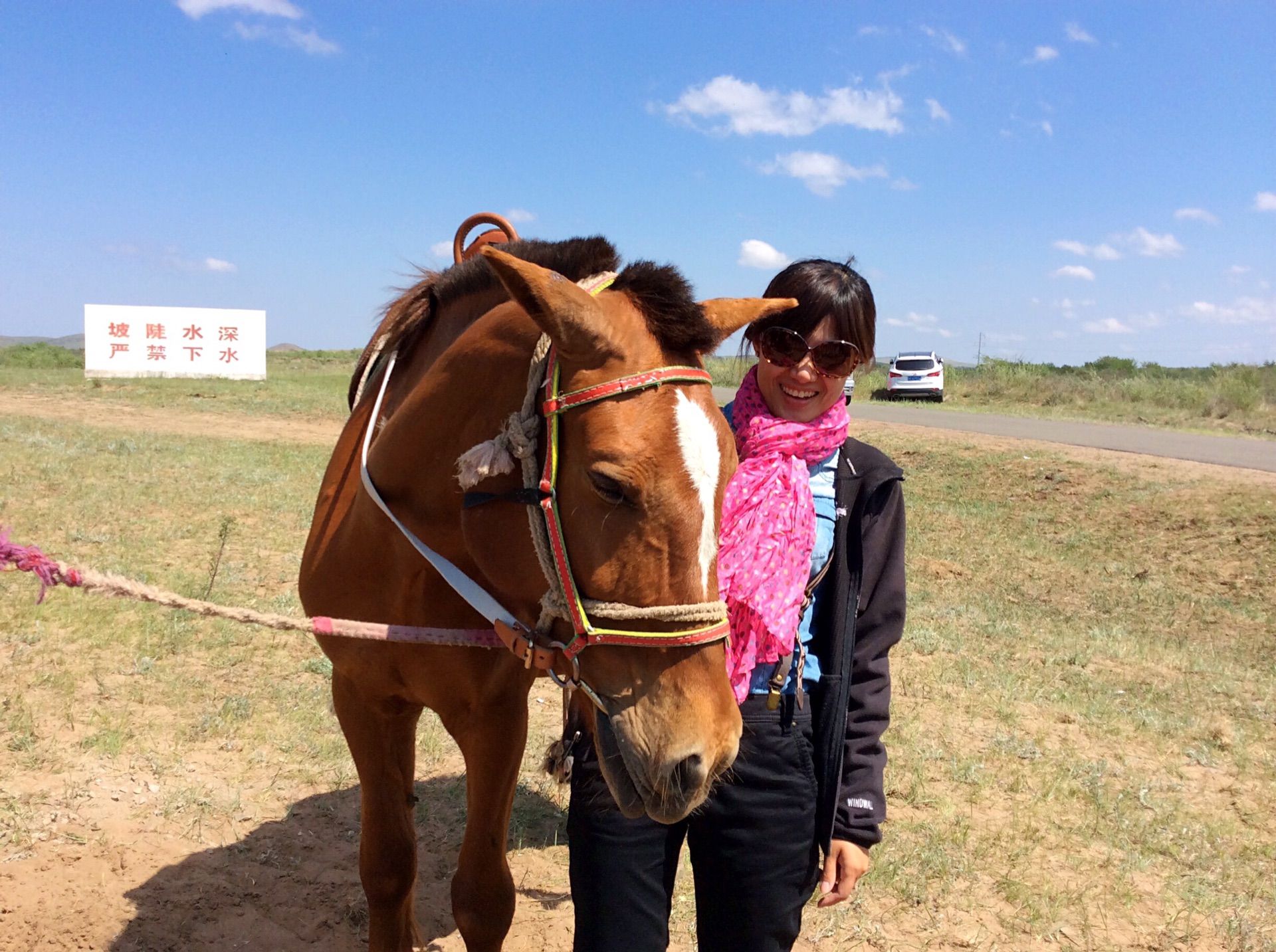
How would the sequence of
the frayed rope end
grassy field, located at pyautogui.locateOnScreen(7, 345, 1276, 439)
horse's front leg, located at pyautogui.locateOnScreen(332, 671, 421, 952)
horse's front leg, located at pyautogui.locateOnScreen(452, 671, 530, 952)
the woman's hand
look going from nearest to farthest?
1. the frayed rope end
2. the woman's hand
3. horse's front leg, located at pyautogui.locateOnScreen(452, 671, 530, 952)
4. horse's front leg, located at pyautogui.locateOnScreen(332, 671, 421, 952)
5. grassy field, located at pyautogui.locateOnScreen(7, 345, 1276, 439)

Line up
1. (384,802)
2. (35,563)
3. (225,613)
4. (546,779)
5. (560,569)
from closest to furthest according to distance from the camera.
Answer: (560,569), (35,563), (225,613), (384,802), (546,779)

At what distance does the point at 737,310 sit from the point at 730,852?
1.19 meters

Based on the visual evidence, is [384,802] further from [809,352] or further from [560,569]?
[809,352]

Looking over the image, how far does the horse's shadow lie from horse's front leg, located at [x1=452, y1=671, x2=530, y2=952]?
0.62 metres

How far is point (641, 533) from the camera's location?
1.56 metres

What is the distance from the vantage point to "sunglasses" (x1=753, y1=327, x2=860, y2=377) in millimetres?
2035

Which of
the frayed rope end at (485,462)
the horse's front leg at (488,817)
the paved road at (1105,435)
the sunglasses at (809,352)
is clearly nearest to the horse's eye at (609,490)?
the frayed rope end at (485,462)

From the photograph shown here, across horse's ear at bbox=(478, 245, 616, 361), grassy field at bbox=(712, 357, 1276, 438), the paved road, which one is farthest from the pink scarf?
grassy field at bbox=(712, 357, 1276, 438)

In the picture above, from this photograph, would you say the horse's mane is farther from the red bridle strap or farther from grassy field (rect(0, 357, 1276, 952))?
grassy field (rect(0, 357, 1276, 952))

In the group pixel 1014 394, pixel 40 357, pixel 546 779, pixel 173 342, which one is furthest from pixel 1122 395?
pixel 40 357

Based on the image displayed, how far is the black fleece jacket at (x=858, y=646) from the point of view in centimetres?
196

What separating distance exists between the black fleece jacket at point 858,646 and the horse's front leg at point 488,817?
0.96 metres

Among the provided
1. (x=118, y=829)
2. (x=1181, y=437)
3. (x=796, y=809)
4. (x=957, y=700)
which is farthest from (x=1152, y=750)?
(x=1181, y=437)

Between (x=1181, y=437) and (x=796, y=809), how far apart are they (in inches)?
628
